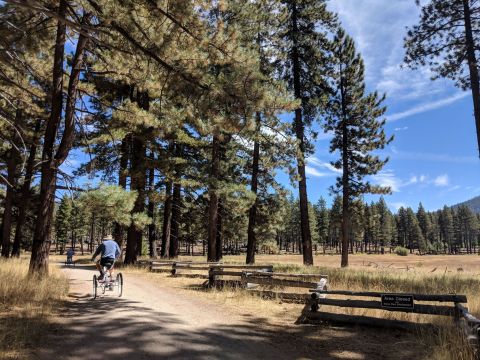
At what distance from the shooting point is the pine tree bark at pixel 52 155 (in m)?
11.9

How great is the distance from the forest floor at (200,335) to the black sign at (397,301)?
1.94ft

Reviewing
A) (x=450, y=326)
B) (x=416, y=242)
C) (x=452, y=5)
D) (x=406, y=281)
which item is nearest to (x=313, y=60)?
(x=452, y=5)

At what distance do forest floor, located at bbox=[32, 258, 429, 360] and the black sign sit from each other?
59 centimetres

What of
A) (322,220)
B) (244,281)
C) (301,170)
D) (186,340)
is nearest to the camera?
(186,340)

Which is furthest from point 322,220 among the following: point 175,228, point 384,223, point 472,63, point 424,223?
point 472,63

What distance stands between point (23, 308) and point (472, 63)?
1820 cm

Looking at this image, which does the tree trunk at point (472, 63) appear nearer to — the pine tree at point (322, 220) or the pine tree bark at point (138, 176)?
the pine tree bark at point (138, 176)

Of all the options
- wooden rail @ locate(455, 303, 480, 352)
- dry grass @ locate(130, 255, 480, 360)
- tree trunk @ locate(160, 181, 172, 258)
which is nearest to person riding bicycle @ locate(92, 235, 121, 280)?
dry grass @ locate(130, 255, 480, 360)

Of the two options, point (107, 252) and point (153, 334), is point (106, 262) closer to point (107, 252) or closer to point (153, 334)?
point (107, 252)

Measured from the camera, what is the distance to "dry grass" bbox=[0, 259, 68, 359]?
6.05 m

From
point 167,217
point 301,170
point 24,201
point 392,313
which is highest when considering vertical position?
point 301,170

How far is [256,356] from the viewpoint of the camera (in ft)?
20.3

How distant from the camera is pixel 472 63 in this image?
51.1 feet

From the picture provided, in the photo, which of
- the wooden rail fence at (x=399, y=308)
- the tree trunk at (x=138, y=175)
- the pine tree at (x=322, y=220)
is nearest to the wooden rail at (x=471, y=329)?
the wooden rail fence at (x=399, y=308)
